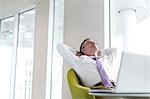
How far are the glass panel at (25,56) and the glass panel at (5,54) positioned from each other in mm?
437

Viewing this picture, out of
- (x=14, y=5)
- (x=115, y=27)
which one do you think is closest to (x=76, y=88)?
(x=115, y=27)

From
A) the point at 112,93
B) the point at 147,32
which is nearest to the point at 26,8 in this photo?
the point at 147,32

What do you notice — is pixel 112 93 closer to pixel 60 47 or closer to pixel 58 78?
pixel 60 47

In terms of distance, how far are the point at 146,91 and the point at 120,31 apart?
2.57 meters

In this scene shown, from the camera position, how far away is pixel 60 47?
305 centimetres

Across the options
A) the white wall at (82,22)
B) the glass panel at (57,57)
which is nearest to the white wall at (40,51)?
the glass panel at (57,57)

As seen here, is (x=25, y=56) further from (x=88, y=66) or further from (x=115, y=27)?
(x=88, y=66)

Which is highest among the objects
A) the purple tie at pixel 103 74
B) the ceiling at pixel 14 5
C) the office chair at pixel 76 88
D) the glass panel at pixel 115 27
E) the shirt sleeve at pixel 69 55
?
the ceiling at pixel 14 5

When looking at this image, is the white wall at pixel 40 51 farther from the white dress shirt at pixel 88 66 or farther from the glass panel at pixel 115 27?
the white dress shirt at pixel 88 66

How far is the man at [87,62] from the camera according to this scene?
2.79 m

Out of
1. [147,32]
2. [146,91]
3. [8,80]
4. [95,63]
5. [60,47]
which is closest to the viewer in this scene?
[146,91]

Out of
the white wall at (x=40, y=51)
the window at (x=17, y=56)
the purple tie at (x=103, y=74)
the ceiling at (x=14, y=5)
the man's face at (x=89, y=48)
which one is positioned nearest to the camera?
the purple tie at (x=103, y=74)

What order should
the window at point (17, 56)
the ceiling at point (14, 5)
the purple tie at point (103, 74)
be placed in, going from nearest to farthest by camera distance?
1. the purple tie at point (103, 74)
2. the ceiling at point (14, 5)
3. the window at point (17, 56)

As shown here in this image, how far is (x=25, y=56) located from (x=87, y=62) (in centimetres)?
355
